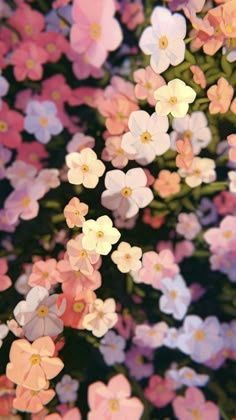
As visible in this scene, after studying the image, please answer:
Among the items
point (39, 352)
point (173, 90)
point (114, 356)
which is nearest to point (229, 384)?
point (114, 356)

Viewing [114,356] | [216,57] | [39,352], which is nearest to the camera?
[39,352]

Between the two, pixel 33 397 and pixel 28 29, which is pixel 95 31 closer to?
pixel 28 29

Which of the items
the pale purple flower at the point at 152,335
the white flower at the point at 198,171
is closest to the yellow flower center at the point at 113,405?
the pale purple flower at the point at 152,335

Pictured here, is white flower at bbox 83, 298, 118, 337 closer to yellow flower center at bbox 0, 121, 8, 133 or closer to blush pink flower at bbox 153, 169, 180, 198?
blush pink flower at bbox 153, 169, 180, 198

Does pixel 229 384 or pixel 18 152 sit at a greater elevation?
pixel 18 152

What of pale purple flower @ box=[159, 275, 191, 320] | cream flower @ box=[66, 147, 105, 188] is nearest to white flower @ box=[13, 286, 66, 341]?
cream flower @ box=[66, 147, 105, 188]

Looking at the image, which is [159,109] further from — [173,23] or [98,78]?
[98,78]
